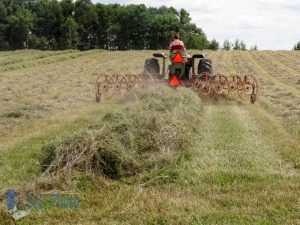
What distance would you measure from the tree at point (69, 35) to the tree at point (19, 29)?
4.92 meters

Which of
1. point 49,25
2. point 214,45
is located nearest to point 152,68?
point 49,25

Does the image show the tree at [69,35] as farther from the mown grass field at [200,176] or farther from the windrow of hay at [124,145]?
the windrow of hay at [124,145]

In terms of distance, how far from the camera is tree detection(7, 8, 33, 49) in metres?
62.5

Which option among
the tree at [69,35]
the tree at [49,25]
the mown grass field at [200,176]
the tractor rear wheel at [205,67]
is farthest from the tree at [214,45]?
the mown grass field at [200,176]

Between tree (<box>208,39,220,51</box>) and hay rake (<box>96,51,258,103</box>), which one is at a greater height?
tree (<box>208,39,220,51</box>)

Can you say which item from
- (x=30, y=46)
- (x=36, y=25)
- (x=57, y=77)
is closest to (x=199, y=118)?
(x=57, y=77)

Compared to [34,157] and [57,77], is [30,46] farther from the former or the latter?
[34,157]

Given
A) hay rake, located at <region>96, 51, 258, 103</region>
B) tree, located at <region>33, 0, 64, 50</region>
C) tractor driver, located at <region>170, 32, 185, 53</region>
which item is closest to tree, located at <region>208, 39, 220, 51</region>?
tree, located at <region>33, 0, 64, 50</region>

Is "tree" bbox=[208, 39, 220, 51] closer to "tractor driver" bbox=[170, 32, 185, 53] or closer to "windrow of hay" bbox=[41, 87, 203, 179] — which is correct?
"tractor driver" bbox=[170, 32, 185, 53]

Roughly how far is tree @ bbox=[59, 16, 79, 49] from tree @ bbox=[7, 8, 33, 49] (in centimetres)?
492

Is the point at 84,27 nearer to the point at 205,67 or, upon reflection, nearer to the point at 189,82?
the point at 205,67

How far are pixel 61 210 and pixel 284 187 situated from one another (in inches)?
96.4

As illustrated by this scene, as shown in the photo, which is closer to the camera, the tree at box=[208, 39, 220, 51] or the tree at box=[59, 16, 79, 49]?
the tree at box=[59, 16, 79, 49]

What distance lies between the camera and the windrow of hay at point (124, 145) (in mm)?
5051
